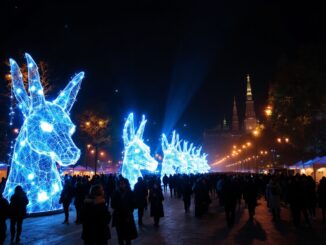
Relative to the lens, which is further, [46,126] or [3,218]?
[46,126]

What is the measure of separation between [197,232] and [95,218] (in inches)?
245

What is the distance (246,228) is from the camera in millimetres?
13711

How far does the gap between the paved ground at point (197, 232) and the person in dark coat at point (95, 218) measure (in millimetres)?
3657

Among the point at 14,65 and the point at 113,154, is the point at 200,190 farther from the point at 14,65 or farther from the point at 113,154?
the point at 113,154

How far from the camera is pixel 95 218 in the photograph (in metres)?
7.20

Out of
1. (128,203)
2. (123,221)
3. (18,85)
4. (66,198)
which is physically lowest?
(123,221)

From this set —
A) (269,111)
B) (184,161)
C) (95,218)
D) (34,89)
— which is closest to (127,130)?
(34,89)

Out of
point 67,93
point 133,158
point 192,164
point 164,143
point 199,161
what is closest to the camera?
point 67,93

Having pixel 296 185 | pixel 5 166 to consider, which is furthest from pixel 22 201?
pixel 5 166

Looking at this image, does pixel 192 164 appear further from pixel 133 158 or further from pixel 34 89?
pixel 34 89

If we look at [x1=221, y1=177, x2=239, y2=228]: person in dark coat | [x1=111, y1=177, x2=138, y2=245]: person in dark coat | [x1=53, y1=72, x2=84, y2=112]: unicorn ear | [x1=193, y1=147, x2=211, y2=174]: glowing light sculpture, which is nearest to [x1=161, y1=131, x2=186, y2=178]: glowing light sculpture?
[x1=53, y1=72, x2=84, y2=112]: unicorn ear

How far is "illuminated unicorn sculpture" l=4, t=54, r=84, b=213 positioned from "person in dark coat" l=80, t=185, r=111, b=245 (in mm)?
8745

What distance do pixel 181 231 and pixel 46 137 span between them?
23.5 ft

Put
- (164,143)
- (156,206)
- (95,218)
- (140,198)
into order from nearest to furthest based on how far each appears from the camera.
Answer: (95,218) → (156,206) → (140,198) → (164,143)
